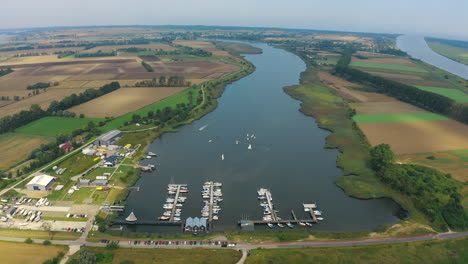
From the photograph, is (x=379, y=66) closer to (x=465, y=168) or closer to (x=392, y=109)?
(x=392, y=109)

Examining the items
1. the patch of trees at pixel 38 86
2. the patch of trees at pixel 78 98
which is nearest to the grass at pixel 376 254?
the patch of trees at pixel 78 98

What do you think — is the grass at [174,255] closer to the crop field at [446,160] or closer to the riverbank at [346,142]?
the riverbank at [346,142]

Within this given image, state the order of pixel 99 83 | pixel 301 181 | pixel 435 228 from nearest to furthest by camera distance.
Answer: pixel 435 228 < pixel 301 181 < pixel 99 83

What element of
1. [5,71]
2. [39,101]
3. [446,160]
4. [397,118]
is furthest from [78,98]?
[446,160]

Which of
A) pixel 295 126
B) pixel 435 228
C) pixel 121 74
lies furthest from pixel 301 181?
pixel 121 74

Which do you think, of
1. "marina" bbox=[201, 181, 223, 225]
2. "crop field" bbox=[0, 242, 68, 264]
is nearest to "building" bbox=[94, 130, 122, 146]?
"marina" bbox=[201, 181, 223, 225]

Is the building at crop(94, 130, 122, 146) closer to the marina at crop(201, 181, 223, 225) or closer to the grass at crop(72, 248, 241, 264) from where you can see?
the marina at crop(201, 181, 223, 225)

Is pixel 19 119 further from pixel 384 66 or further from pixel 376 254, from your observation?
pixel 384 66
